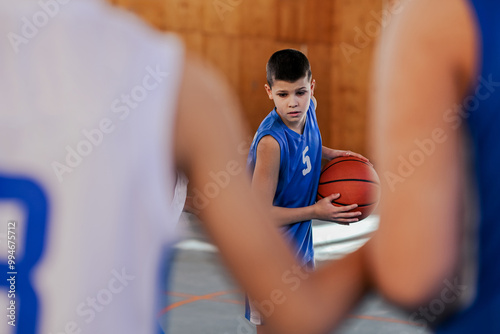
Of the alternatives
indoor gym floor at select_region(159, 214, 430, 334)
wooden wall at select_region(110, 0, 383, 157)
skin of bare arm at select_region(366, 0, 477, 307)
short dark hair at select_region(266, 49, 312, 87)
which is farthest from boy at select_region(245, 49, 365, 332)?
wooden wall at select_region(110, 0, 383, 157)

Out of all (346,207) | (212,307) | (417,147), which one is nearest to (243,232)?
(417,147)

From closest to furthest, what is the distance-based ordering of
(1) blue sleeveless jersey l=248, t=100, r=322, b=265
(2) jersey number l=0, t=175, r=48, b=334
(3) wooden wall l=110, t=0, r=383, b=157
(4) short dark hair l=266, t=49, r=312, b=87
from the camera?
(2) jersey number l=0, t=175, r=48, b=334 → (1) blue sleeveless jersey l=248, t=100, r=322, b=265 → (4) short dark hair l=266, t=49, r=312, b=87 → (3) wooden wall l=110, t=0, r=383, b=157

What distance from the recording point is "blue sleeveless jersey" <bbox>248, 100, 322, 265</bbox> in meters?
3.07

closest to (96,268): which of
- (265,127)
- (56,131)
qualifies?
(56,131)

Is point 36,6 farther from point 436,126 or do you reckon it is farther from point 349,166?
point 349,166

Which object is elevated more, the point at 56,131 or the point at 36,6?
the point at 36,6

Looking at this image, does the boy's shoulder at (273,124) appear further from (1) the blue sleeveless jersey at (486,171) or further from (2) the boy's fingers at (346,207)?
(1) the blue sleeveless jersey at (486,171)

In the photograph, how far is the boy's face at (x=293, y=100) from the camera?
3.17 metres

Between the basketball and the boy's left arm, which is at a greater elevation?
the boy's left arm

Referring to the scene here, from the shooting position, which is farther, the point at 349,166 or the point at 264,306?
the point at 349,166

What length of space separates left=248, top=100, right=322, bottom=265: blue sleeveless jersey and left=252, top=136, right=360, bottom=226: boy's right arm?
0.05m

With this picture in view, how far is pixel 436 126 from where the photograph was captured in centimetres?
72

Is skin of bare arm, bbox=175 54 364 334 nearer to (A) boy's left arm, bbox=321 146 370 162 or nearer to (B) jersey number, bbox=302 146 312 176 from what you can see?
(B) jersey number, bbox=302 146 312 176

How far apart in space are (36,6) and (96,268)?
245 millimetres
